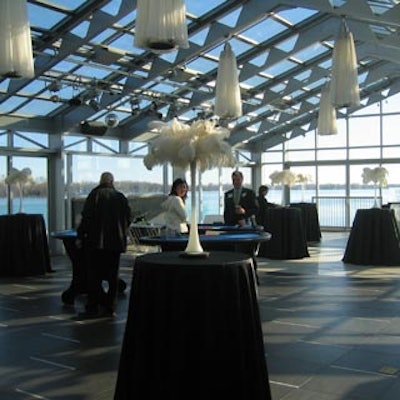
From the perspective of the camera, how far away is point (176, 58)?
10672 mm

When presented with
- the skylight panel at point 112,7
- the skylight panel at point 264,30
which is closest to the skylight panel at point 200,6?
the skylight panel at point 112,7

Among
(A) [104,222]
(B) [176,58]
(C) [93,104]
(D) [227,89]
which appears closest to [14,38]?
(A) [104,222]

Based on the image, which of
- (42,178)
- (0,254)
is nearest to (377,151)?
(42,178)

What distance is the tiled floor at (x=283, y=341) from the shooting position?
3646 mm

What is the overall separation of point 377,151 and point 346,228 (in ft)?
8.92

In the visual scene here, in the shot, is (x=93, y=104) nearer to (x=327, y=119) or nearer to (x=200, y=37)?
(x=200, y=37)

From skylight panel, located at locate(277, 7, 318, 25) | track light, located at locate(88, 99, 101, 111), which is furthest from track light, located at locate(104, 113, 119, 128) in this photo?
skylight panel, located at locate(277, 7, 318, 25)

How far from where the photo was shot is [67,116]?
12352 millimetres

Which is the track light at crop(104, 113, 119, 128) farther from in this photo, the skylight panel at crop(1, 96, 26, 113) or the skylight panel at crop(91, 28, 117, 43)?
the skylight panel at crop(91, 28, 117, 43)

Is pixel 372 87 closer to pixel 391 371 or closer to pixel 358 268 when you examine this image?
pixel 358 268

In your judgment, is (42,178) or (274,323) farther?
(42,178)

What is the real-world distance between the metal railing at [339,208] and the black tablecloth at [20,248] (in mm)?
11907

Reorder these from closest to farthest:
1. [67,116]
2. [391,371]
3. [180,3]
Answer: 1. [391,371]
2. [180,3]
3. [67,116]

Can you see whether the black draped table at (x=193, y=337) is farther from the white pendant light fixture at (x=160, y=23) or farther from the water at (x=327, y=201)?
the water at (x=327, y=201)
